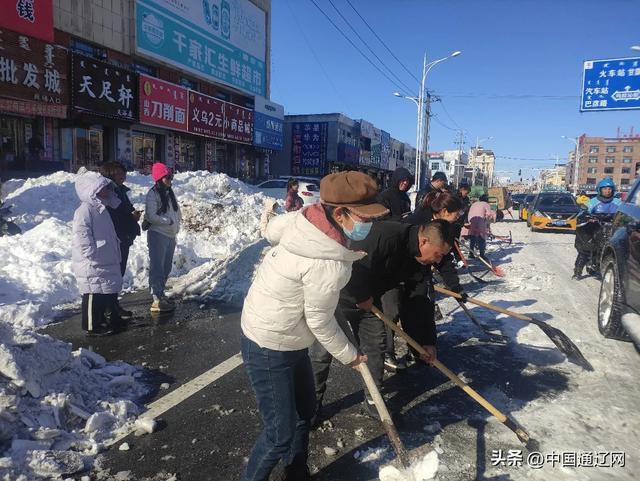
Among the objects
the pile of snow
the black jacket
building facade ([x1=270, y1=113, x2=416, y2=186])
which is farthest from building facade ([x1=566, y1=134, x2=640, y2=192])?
the black jacket

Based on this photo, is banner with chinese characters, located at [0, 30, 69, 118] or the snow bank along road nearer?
the snow bank along road

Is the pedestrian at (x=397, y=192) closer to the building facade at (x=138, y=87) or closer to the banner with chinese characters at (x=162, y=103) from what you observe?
the building facade at (x=138, y=87)

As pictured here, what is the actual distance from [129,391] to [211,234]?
6.66 meters

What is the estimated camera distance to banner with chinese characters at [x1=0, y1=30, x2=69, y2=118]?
42.2 feet

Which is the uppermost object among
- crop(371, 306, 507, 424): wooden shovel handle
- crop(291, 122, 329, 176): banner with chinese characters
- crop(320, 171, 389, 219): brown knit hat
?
crop(291, 122, 329, 176): banner with chinese characters

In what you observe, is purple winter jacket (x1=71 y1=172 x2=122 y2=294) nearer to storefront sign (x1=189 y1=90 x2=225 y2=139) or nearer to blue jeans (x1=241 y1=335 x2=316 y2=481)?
blue jeans (x1=241 y1=335 x2=316 y2=481)

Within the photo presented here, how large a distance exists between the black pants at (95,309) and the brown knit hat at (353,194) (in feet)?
12.0

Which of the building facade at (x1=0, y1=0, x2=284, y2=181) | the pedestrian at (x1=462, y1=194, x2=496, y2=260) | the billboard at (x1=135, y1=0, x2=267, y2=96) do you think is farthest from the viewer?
the billboard at (x1=135, y1=0, x2=267, y2=96)

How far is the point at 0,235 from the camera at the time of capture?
8.09 m

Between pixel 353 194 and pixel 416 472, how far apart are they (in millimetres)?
1507

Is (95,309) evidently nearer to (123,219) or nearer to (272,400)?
(123,219)

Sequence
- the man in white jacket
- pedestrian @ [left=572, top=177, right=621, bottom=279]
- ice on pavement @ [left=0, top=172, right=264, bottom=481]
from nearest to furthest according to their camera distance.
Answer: the man in white jacket
ice on pavement @ [left=0, top=172, right=264, bottom=481]
pedestrian @ [left=572, top=177, right=621, bottom=279]

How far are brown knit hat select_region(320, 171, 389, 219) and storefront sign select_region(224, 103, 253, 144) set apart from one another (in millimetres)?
22023

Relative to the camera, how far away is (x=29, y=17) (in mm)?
13406
